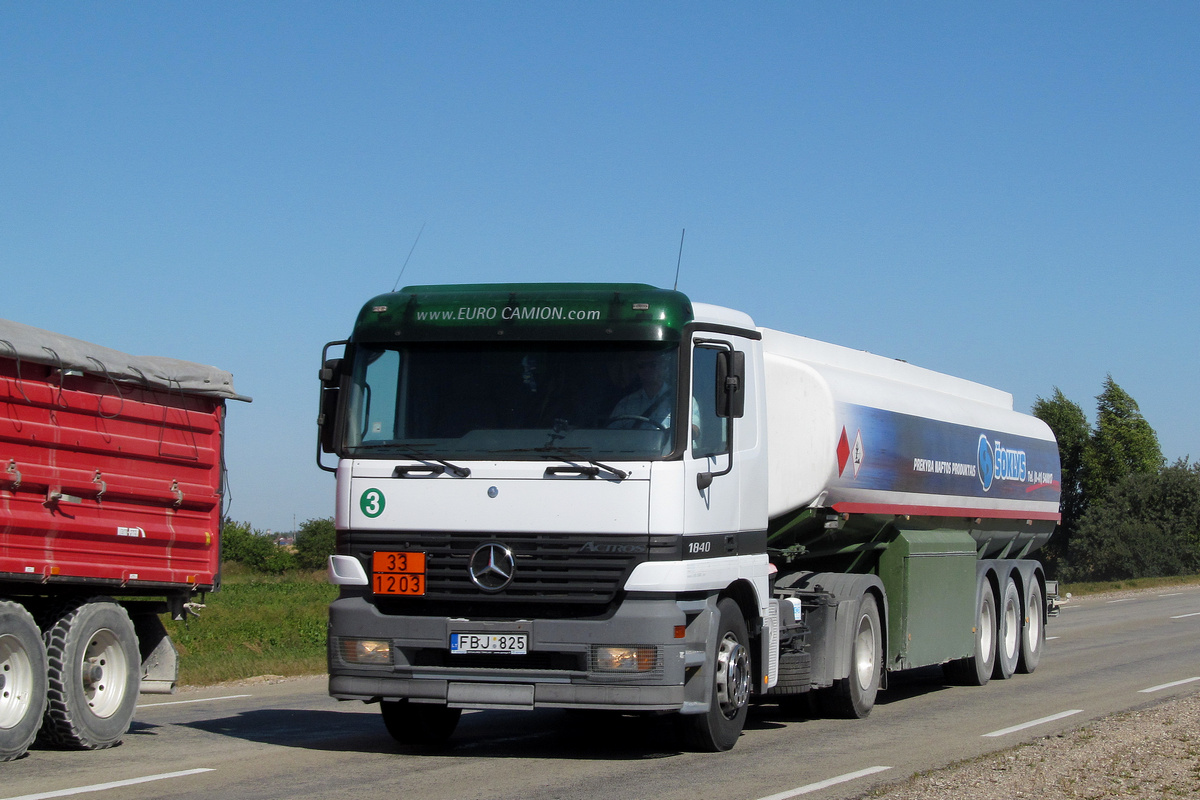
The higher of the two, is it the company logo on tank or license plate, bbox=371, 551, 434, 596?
the company logo on tank

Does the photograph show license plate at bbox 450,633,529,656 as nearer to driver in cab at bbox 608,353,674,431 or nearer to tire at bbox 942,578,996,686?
driver in cab at bbox 608,353,674,431

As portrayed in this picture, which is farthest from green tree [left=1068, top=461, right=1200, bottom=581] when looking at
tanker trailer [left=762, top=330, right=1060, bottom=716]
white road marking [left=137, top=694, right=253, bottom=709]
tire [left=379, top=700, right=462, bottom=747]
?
tire [left=379, top=700, right=462, bottom=747]

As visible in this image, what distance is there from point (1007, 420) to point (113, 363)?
40.2ft

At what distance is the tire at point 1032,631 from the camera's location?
18375 mm

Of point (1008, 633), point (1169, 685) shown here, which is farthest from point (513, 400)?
point (1008, 633)

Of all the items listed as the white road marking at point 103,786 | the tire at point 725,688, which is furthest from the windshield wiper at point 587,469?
the white road marking at point 103,786

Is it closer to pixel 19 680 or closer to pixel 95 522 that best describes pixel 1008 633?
pixel 95 522

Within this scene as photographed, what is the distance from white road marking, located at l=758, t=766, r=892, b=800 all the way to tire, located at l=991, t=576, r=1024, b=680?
28.8ft

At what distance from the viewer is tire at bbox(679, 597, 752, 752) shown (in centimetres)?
991

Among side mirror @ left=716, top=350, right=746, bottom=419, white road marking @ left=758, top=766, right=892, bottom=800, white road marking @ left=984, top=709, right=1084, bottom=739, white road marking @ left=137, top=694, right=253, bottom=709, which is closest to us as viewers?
white road marking @ left=758, top=766, right=892, bottom=800

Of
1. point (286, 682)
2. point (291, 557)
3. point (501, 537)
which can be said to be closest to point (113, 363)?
point (501, 537)

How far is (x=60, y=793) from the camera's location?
8.03 m

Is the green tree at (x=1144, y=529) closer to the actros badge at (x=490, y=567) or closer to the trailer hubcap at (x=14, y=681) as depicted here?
the actros badge at (x=490, y=567)

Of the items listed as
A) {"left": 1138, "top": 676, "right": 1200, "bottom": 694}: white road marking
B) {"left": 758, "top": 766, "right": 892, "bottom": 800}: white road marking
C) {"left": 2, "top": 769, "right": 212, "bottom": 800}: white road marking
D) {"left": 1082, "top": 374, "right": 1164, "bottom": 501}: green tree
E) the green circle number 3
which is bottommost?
{"left": 2, "top": 769, "right": 212, "bottom": 800}: white road marking
